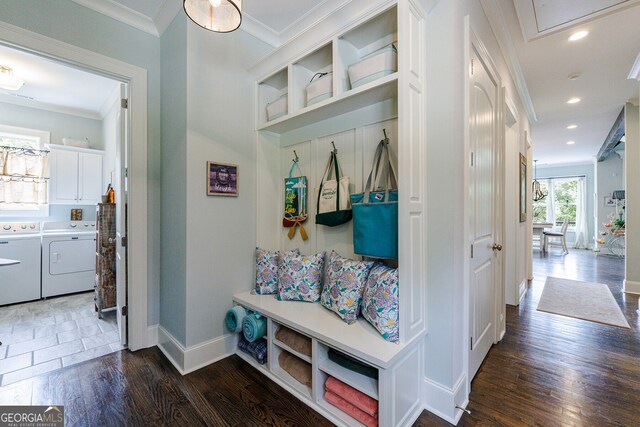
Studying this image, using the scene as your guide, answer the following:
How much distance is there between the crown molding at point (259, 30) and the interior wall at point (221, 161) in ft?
0.13

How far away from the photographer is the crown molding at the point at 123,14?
202 centimetres

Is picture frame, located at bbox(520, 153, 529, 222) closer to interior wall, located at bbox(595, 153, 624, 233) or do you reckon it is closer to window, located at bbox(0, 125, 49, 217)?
interior wall, located at bbox(595, 153, 624, 233)

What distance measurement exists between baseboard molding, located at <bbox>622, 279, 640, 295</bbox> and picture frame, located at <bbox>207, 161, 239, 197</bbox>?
5383mm

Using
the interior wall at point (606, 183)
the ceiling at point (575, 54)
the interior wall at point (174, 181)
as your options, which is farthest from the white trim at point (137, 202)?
the interior wall at point (606, 183)

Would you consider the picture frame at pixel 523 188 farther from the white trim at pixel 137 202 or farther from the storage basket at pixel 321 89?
the white trim at pixel 137 202

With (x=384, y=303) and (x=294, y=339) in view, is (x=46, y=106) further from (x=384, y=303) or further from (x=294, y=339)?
(x=384, y=303)

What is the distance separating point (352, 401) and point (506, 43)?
3130 millimetres

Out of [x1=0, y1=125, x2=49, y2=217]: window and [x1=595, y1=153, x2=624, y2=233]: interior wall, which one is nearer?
[x1=0, y1=125, x2=49, y2=217]: window

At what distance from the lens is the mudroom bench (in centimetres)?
136

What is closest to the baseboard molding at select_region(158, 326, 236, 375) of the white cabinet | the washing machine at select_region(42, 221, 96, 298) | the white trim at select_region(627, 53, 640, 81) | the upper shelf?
the upper shelf

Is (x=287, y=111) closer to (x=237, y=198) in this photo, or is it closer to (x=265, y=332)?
(x=237, y=198)

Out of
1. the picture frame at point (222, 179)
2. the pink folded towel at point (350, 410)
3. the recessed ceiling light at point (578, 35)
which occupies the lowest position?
the pink folded towel at point (350, 410)

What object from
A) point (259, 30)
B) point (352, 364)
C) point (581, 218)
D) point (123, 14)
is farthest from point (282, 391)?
point (581, 218)

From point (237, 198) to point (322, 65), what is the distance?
1250 mm
